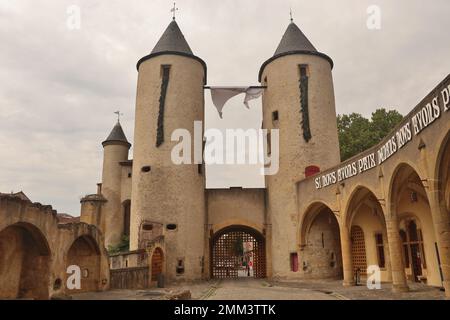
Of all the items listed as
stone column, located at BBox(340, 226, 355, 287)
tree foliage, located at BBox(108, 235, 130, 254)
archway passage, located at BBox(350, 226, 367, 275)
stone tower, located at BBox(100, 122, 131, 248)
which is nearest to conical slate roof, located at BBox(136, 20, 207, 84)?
stone tower, located at BBox(100, 122, 131, 248)

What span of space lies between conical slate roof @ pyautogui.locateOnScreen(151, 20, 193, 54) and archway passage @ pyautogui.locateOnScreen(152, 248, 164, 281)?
12092 mm

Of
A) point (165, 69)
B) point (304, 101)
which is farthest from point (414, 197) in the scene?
point (165, 69)

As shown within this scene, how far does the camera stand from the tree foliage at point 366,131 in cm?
2986

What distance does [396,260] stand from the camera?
525 inches

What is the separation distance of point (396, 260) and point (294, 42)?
52.1 ft

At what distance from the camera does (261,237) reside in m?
24.4

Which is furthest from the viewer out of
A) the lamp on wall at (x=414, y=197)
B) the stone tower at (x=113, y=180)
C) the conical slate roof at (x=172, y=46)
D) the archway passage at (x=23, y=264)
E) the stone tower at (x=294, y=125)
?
the stone tower at (x=113, y=180)

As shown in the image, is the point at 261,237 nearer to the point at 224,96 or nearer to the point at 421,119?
the point at 224,96

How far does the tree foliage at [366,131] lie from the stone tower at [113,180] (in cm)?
1785

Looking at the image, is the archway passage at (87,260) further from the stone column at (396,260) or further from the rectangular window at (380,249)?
the rectangular window at (380,249)

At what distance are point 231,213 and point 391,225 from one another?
11.9 m

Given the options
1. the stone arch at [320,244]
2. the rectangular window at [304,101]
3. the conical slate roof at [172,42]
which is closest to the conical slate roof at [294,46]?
the rectangular window at [304,101]

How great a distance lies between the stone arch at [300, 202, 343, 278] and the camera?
68.2 feet
